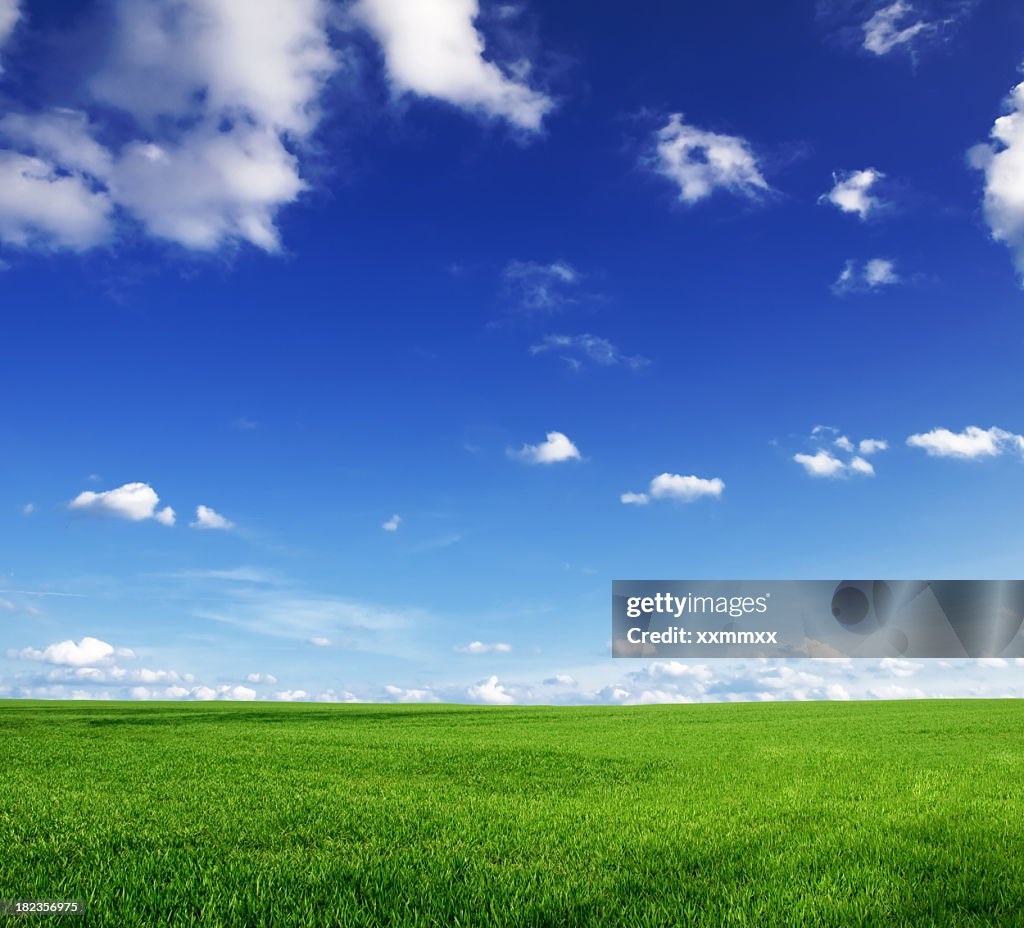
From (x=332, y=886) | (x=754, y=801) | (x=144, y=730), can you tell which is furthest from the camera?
(x=144, y=730)

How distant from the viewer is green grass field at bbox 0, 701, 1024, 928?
23.5 feet

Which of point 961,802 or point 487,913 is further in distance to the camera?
point 961,802

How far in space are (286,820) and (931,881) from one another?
805 centimetres

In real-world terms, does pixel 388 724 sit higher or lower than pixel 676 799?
lower

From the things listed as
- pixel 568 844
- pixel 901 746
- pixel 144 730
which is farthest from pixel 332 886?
pixel 144 730

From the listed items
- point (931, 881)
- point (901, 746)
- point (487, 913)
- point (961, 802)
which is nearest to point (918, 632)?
point (901, 746)

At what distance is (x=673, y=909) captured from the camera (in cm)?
700

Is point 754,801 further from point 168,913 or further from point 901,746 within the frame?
point 901,746

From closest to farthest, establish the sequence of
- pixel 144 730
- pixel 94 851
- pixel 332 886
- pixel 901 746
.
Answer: pixel 332 886, pixel 94 851, pixel 901 746, pixel 144 730

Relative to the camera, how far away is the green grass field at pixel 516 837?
7152 millimetres

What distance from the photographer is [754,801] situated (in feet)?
42.2

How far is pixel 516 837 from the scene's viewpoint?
9820 mm

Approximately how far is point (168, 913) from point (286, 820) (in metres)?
4.12

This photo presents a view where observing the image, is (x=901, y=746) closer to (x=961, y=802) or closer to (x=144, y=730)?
(x=961, y=802)
